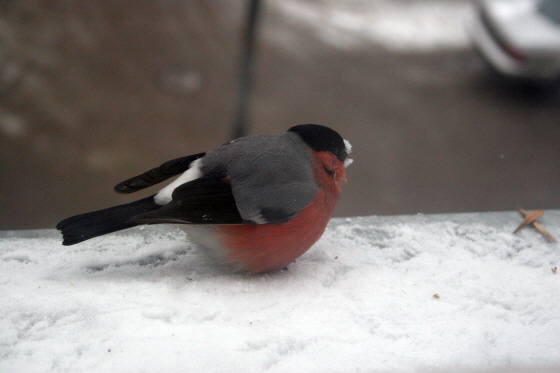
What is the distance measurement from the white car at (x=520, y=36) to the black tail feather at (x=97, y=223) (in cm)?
213

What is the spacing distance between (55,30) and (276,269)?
1.86 meters

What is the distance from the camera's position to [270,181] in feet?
5.39

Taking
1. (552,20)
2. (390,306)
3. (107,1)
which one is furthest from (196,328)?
(552,20)

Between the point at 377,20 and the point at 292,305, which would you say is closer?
the point at 292,305

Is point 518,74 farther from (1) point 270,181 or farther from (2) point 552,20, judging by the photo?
(1) point 270,181

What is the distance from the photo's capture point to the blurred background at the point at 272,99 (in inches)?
108

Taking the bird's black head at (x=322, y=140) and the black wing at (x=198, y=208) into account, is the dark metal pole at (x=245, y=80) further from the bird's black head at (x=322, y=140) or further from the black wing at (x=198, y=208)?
the black wing at (x=198, y=208)

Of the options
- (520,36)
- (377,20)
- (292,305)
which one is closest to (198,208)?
(292,305)

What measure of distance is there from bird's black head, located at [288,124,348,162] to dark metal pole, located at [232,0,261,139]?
1.28 metres

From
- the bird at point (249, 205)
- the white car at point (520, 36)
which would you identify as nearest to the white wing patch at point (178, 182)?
the bird at point (249, 205)

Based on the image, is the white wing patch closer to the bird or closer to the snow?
the bird

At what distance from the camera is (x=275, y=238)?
1.60 metres

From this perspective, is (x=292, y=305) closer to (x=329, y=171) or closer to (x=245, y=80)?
(x=329, y=171)

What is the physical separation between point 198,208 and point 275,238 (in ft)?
0.86
